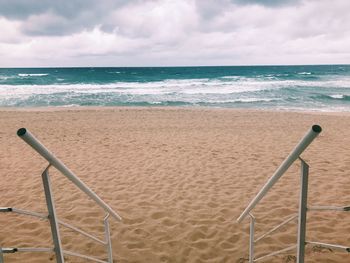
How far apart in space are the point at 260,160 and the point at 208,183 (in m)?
2.25

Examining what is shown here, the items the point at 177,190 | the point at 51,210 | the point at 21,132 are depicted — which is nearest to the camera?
the point at 21,132

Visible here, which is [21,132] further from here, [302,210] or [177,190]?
[177,190]

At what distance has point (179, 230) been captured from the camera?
4480 mm

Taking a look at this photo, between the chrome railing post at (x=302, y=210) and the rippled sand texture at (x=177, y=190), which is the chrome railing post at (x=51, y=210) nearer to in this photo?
the chrome railing post at (x=302, y=210)

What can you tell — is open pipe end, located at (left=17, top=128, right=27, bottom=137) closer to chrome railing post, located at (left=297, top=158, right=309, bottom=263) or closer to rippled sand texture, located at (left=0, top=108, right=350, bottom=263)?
chrome railing post, located at (left=297, top=158, right=309, bottom=263)

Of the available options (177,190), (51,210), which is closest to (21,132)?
(51,210)

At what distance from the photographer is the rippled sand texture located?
412 cm

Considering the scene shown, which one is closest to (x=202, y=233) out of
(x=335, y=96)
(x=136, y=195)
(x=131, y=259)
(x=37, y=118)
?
(x=131, y=259)

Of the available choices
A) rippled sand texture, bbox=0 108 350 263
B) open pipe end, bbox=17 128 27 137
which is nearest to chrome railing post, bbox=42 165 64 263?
open pipe end, bbox=17 128 27 137

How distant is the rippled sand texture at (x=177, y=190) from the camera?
412cm

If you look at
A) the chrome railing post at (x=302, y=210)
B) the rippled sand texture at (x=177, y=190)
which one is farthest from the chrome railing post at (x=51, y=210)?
the rippled sand texture at (x=177, y=190)

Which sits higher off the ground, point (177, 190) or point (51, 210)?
point (51, 210)

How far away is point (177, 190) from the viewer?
5977 millimetres

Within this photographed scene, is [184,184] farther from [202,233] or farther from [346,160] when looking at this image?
[346,160]
